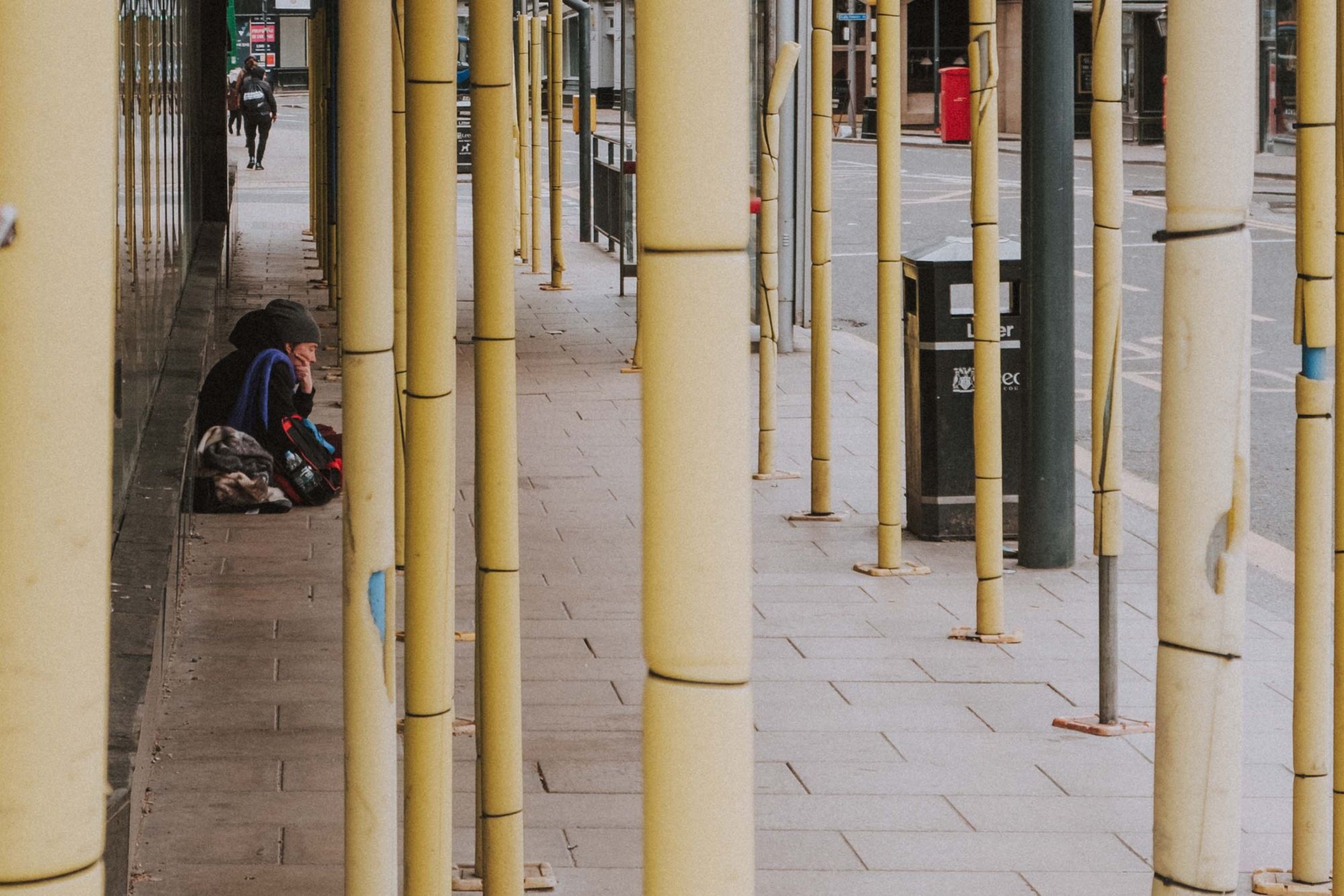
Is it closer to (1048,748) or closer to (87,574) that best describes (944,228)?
(1048,748)

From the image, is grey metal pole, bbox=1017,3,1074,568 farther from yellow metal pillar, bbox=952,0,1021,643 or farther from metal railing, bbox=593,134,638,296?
metal railing, bbox=593,134,638,296

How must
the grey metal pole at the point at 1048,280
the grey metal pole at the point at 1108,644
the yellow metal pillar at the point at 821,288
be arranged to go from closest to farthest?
1. the grey metal pole at the point at 1108,644
2. the grey metal pole at the point at 1048,280
3. the yellow metal pillar at the point at 821,288

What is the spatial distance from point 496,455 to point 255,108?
98.5 feet

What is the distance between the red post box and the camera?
41.6m

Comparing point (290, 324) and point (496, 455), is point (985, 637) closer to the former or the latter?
point (496, 455)

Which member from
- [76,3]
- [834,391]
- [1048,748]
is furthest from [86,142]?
[834,391]


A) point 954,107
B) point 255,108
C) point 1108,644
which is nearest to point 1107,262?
point 1108,644

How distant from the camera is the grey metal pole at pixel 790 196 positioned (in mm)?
12609

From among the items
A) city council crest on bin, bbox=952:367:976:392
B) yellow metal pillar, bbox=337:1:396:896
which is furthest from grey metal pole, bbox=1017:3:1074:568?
yellow metal pillar, bbox=337:1:396:896

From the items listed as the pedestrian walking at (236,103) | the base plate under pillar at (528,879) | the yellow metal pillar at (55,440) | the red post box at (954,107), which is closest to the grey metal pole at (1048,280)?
the base plate under pillar at (528,879)

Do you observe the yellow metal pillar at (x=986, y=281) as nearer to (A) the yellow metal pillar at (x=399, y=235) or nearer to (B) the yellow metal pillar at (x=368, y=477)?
(A) the yellow metal pillar at (x=399, y=235)

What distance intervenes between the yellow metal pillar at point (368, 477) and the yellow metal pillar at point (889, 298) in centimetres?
395

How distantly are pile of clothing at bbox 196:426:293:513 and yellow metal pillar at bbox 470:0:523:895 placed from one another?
492 cm

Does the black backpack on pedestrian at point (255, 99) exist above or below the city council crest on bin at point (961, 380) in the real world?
above
